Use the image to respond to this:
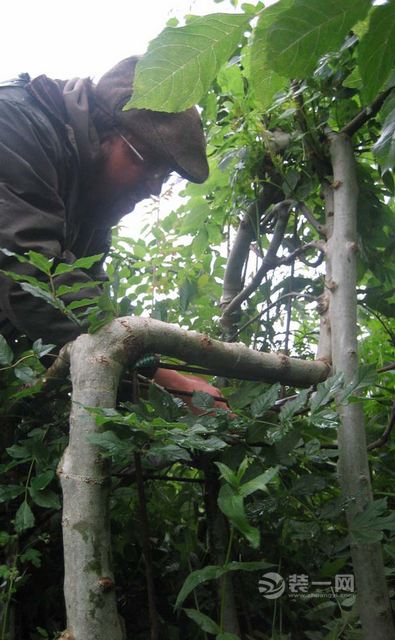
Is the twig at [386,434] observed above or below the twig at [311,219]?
below

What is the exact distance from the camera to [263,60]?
0.61 m

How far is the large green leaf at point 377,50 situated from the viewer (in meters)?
0.53

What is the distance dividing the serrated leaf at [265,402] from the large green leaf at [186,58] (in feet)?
1.65

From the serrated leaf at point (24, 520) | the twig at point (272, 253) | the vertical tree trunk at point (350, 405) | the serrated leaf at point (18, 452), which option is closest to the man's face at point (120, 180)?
the twig at point (272, 253)

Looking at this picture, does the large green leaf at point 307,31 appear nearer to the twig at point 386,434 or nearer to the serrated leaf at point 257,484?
the serrated leaf at point 257,484

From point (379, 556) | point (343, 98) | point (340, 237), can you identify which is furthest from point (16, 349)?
point (343, 98)

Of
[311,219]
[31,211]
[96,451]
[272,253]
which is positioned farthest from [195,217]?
[96,451]

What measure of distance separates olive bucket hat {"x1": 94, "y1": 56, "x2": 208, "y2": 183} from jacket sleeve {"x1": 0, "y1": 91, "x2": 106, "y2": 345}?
305 millimetres

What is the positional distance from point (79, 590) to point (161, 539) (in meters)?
0.56

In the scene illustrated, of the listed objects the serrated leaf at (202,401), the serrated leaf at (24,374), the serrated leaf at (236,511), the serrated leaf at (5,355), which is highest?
the serrated leaf at (5,355)

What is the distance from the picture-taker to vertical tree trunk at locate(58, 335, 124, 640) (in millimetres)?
768

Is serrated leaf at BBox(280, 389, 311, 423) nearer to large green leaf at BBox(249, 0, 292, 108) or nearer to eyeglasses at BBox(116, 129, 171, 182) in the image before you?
large green leaf at BBox(249, 0, 292, 108)

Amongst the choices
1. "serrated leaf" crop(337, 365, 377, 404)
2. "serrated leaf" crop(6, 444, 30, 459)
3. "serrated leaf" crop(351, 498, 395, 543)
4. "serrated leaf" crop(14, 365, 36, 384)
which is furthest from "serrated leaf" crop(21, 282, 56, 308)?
"serrated leaf" crop(351, 498, 395, 543)

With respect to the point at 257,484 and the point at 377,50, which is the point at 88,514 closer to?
the point at 257,484
